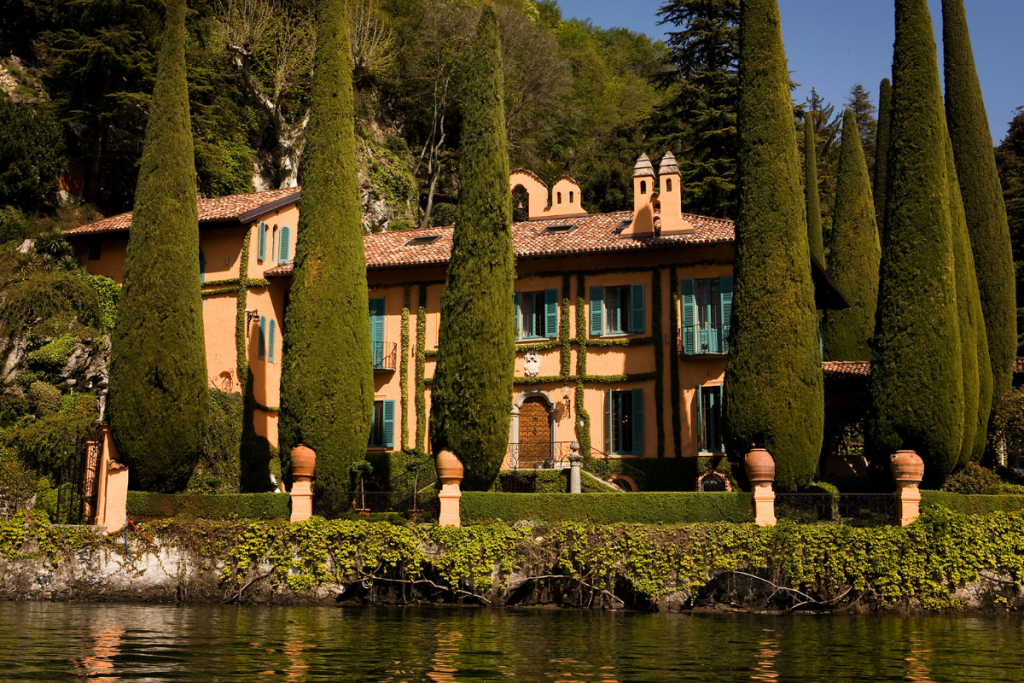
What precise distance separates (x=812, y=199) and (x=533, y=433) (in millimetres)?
16464

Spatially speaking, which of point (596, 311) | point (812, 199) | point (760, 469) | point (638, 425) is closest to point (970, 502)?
point (760, 469)

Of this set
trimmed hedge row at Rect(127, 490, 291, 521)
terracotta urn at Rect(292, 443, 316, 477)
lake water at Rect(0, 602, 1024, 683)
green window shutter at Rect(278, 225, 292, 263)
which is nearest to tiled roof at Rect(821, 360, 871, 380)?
lake water at Rect(0, 602, 1024, 683)

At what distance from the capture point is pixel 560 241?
2844cm

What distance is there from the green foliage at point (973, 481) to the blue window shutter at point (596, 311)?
969 cm

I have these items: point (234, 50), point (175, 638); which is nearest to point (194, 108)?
point (234, 50)

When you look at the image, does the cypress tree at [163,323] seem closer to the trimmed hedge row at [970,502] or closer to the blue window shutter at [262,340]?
the blue window shutter at [262,340]

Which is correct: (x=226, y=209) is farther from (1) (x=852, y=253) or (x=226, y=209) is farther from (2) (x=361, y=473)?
(1) (x=852, y=253)

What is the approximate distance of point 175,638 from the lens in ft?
41.2

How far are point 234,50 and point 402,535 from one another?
95.5 feet

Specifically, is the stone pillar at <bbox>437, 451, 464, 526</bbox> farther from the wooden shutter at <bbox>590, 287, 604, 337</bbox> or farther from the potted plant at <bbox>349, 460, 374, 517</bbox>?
the wooden shutter at <bbox>590, 287, 604, 337</bbox>

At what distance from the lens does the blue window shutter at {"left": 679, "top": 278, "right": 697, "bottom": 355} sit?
26.5 meters

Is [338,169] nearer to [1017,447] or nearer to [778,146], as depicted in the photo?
[778,146]

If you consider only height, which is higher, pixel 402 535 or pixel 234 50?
pixel 234 50

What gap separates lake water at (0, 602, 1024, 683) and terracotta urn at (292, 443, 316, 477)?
309 centimetres
